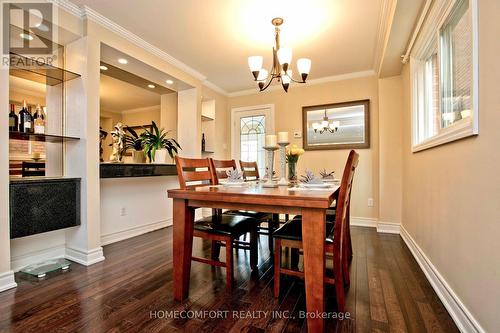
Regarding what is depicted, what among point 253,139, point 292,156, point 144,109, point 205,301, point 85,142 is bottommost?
point 205,301

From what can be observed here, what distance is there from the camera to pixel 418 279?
2006 mm

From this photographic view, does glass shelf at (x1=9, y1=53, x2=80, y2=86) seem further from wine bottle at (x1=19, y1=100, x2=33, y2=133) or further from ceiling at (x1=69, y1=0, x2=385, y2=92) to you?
ceiling at (x1=69, y1=0, x2=385, y2=92)

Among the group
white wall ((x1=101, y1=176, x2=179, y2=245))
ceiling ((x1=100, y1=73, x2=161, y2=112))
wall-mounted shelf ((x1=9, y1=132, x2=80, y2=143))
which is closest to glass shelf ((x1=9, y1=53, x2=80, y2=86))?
wall-mounted shelf ((x1=9, y1=132, x2=80, y2=143))

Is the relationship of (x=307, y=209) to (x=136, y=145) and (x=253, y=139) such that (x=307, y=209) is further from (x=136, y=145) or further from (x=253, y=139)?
(x=253, y=139)

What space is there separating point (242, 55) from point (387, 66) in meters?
1.95

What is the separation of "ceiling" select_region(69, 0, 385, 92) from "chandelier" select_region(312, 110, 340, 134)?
873 millimetres

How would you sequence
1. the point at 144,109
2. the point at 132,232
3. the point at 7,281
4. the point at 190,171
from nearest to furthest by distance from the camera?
the point at 7,281 < the point at 190,171 < the point at 132,232 < the point at 144,109

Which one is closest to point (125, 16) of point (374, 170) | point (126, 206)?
point (126, 206)

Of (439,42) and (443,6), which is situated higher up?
(443,6)

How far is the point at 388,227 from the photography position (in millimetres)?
3527

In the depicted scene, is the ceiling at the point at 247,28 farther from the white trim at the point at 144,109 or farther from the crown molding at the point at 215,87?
the white trim at the point at 144,109

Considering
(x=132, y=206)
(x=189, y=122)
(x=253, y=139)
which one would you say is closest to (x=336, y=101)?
(x=253, y=139)

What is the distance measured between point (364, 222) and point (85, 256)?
3.75 m

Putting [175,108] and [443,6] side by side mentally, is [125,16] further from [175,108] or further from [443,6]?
[443,6]
